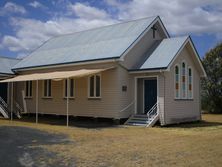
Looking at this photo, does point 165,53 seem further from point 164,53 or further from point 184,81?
point 184,81

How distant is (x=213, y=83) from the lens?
40031 millimetres

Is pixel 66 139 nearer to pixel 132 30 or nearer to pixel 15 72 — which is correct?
pixel 132 30

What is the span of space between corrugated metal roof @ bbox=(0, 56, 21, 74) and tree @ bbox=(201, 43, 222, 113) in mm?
20632

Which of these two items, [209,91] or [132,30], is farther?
[209,91]

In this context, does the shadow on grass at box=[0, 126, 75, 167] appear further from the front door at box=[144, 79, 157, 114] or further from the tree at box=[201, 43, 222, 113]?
the tree at box=[201, 43, 222, 113]

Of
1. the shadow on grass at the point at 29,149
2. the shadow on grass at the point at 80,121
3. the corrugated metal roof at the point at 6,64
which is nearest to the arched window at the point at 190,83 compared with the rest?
the shadow on grass at the point at 80,121

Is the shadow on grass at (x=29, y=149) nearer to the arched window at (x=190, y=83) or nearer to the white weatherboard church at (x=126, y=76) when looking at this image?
the white weatherboard church at (x=126, y=76)

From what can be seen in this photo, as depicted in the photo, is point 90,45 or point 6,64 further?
point 6,64

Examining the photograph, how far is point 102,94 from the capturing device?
23484 mm

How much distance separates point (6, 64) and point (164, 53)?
51.3ft

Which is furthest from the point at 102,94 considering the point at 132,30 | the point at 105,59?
the point at 132,30

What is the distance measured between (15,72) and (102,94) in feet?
33.7

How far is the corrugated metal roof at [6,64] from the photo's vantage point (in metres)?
30.6

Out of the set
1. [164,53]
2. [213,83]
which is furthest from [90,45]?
[213,83]
